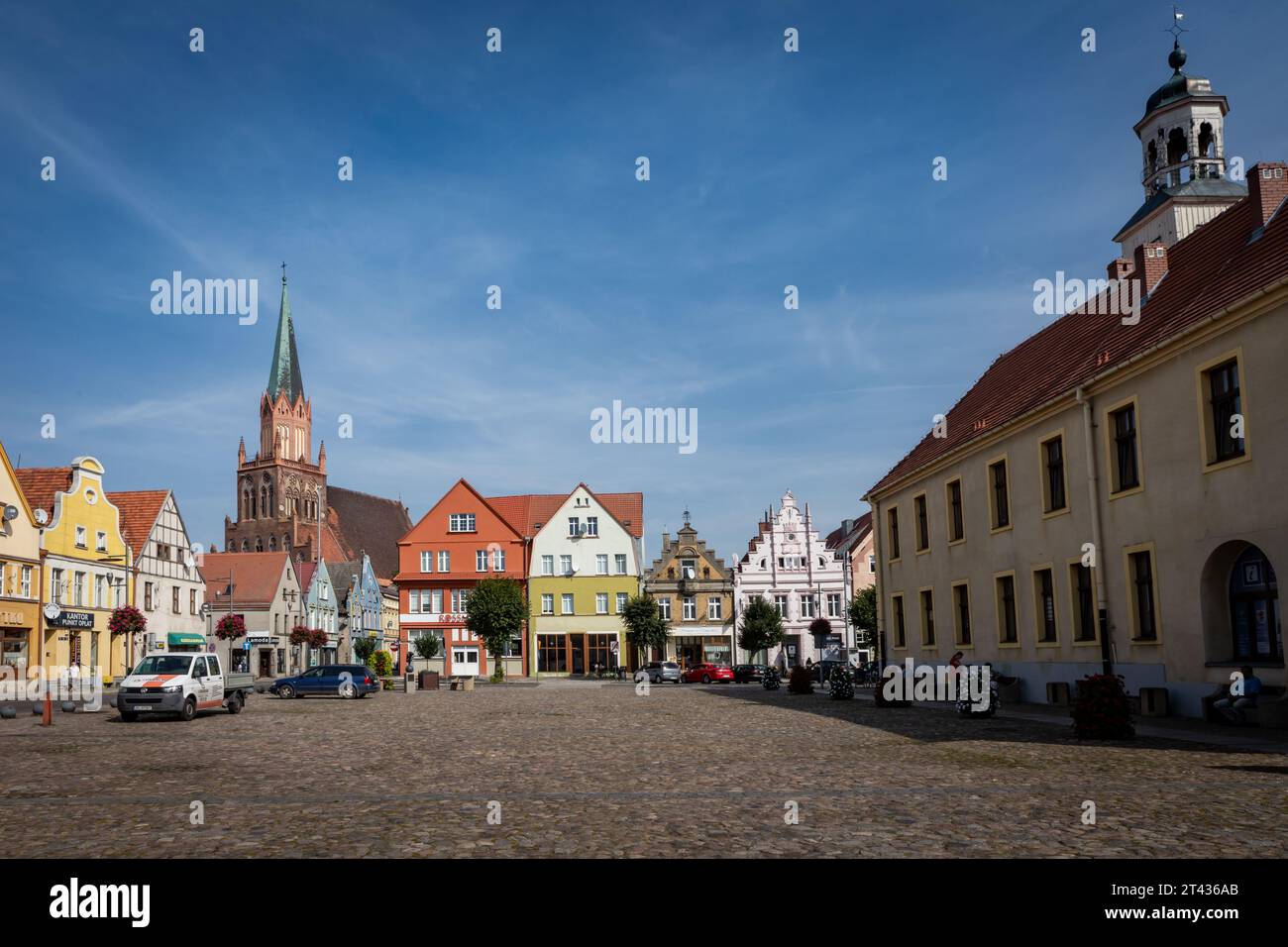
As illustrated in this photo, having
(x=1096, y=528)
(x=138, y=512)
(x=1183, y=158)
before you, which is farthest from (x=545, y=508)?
(x=1096, y=528)

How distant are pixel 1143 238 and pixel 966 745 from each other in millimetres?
33789

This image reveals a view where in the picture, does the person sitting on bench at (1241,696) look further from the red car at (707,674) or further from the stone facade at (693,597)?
the stone facade at (693,597)

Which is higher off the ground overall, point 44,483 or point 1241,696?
point 44,483

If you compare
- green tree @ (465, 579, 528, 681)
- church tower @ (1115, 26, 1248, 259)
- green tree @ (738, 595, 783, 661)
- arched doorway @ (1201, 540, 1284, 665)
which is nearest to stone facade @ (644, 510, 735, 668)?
green tree @ (738, 595, 783, 661)

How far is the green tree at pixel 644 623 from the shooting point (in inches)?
2753

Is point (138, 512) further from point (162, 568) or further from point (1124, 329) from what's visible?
point (1124, 329)

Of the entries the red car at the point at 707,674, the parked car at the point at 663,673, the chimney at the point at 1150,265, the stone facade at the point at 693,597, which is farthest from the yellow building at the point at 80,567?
Result: the chimney at the point at 1150,265

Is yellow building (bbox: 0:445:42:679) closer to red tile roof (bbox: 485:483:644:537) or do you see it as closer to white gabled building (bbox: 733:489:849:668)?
red tile roof (bbox: 485:483:644:537)

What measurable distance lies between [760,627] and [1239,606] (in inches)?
1940

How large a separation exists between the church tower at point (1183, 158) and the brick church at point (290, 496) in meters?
103

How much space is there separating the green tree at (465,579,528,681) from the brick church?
65.8 meters

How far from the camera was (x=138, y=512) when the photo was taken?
6075cm

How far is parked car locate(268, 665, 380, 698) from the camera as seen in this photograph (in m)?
44.5
